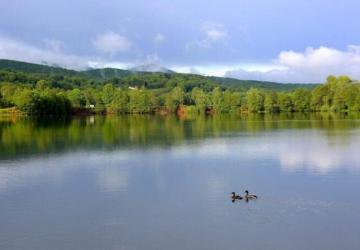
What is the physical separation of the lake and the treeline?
6792 cm

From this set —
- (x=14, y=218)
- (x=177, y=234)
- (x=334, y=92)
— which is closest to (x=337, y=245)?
(x=177, y=234)

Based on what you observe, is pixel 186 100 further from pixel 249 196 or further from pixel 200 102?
pixel 249 196

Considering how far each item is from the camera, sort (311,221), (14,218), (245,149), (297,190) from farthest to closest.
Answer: (245,149) → (297,190) → (14,218) → (311,221)

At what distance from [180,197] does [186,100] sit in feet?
425

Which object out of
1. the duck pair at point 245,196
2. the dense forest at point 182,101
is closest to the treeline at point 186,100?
the dense forest at point 182,101

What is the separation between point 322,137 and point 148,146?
54.0ft

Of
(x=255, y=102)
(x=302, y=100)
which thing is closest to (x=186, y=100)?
(x=255, y=102)

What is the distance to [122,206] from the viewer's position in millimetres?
19375

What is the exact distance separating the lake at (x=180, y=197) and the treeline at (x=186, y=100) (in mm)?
67923

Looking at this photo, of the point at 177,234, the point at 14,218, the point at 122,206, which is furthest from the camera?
the point at 122,206

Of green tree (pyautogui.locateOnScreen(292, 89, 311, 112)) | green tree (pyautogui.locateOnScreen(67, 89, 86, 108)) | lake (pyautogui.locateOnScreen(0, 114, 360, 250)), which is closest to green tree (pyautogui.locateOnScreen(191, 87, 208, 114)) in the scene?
green tree (pyautogui.locateOnScreen(292, 89, 311, 112))

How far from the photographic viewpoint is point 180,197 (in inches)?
824

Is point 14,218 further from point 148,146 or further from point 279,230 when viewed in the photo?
point 148,146

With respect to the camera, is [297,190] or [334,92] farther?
[334,92]
